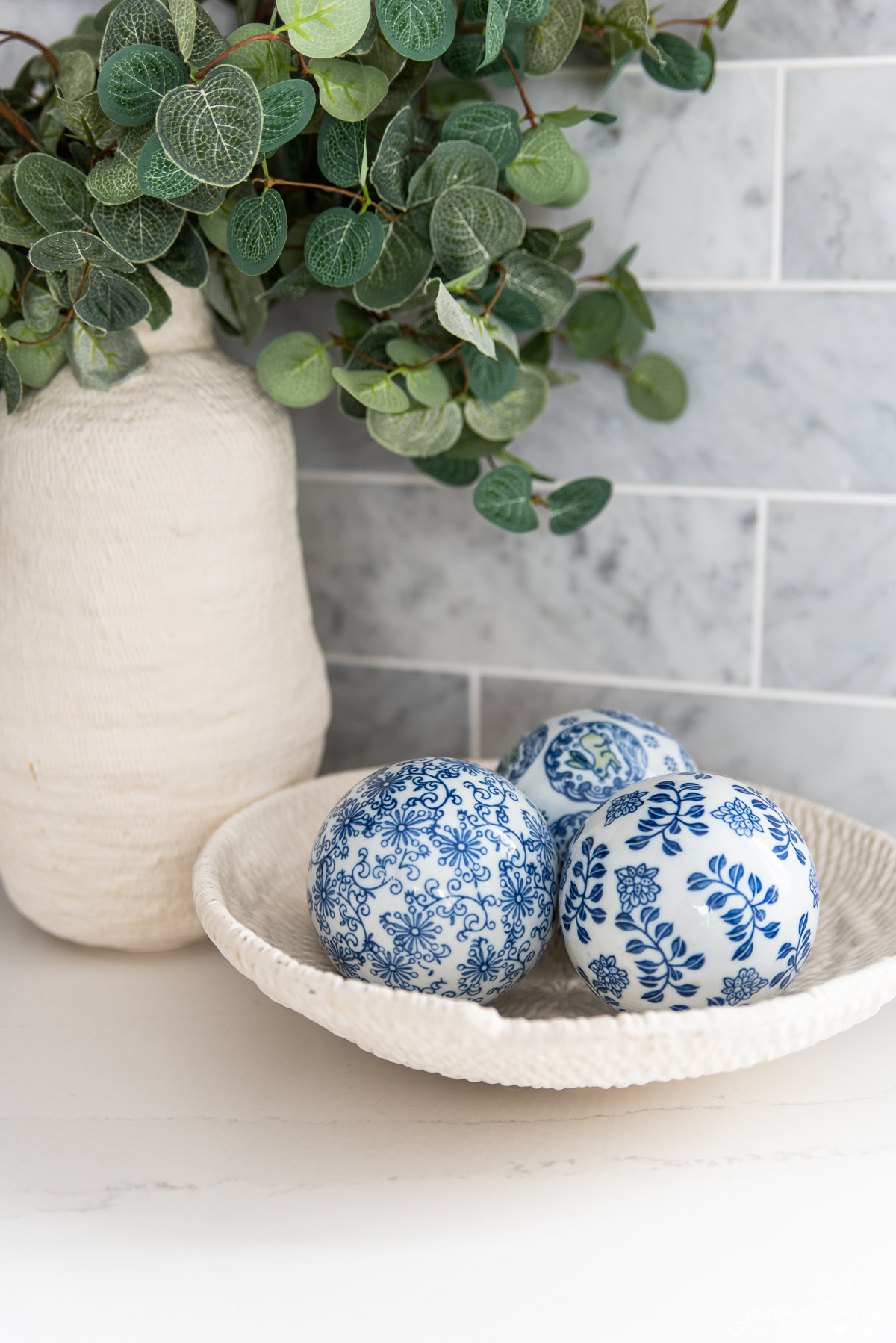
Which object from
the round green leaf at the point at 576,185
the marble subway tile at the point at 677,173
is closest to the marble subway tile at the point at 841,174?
the marble subway tile at the point at 677,173

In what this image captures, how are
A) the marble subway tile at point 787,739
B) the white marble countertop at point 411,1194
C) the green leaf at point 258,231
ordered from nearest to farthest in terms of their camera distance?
the white marble countertop at point 411,1194
the green leaf at point 258,231
the marble subway tile at point 787,739

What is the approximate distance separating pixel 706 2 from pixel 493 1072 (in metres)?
0.61

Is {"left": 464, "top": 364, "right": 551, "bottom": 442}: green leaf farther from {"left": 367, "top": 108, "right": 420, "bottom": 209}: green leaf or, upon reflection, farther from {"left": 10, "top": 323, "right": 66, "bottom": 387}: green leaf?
{"left": 10, "top": 323, "right": 66, "bottom": 387}: green leaf

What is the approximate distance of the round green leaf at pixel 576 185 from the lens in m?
0.61

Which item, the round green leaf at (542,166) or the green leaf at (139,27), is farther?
the round green leaf at (542,166)

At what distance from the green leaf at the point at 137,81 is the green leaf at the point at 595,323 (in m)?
0.29

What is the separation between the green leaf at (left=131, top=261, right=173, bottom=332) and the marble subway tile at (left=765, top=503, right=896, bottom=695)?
1.31ft

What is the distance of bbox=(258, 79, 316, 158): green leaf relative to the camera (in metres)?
0.49

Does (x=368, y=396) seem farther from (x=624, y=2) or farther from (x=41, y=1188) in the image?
(x=41, y=1188)

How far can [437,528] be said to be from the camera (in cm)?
78

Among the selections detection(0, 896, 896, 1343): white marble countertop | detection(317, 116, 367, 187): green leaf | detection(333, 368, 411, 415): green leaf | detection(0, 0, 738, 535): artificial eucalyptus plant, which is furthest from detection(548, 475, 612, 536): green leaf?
detection(0, 896, 896, 1343): white marble countertop

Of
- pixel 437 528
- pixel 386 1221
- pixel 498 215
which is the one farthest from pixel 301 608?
pixel 386 1221

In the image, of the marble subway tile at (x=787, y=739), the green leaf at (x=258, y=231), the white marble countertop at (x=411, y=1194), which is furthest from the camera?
the marble subway tile at (x=787, y=739)

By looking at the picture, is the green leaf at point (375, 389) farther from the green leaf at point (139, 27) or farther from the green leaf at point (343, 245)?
the green leaf at point (139, 27)
